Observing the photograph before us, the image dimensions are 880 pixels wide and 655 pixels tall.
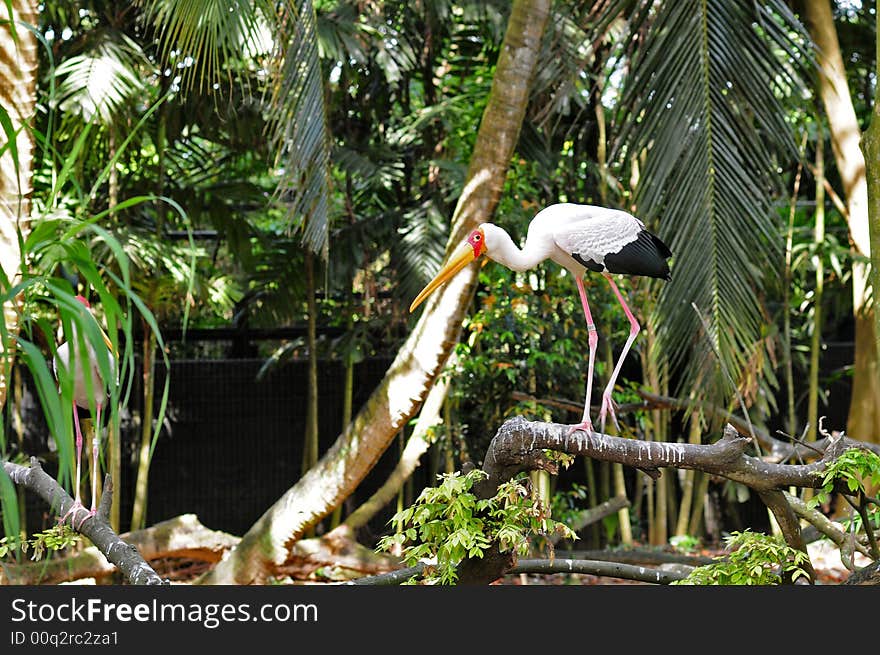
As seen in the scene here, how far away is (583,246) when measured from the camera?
11.0 ft

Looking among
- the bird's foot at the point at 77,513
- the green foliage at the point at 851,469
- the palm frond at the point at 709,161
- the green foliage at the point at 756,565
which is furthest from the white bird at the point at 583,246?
the bird's foot at the point at 77,513

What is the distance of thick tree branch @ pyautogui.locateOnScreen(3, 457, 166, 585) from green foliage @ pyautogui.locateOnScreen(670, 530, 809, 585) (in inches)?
67.1

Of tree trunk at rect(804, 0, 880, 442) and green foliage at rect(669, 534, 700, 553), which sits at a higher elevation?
tree trunk at rect(804, 0, 880, 442)

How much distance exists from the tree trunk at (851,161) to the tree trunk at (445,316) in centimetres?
217

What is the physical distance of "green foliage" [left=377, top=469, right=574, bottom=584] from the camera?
3111 mm

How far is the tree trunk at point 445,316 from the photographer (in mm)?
4906

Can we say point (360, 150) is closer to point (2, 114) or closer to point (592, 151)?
point (592, 151)

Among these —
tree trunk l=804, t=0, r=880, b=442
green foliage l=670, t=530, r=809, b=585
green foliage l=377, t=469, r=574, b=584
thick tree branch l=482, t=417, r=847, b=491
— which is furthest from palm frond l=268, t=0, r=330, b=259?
tree trunk l=804, t=0, r=880, b=442

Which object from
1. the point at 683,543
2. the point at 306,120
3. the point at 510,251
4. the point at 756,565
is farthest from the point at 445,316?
the point at 683,543

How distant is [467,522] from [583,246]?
0.96 metres

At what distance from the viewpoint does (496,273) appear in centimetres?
642

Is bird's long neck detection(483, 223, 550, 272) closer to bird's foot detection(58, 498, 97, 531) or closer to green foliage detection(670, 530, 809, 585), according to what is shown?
green foliage detection(670, 530, 809, 585)
